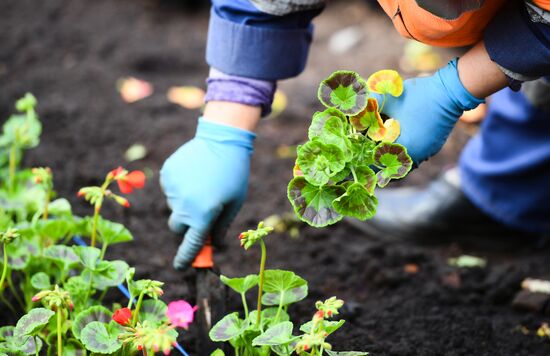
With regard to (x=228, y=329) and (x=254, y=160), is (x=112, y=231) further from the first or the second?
(x=254, y=160)

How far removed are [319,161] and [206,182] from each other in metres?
0.43

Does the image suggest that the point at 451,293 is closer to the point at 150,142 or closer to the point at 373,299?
the point at 373,299

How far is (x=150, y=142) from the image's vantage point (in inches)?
91.8

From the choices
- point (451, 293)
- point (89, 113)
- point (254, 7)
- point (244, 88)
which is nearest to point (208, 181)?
point (244, 88)

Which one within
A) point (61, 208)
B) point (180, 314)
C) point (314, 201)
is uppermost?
point (314, 201)

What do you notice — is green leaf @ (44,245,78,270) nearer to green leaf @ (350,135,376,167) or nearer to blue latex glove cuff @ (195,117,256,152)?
blue latex glove cuff @ (195,117,256,152)

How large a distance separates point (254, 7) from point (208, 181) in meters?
Result: 0.35

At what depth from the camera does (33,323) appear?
1.09m

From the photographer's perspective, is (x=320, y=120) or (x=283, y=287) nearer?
(x=320, y=120)

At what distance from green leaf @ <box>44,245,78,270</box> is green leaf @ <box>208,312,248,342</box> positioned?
328 mm

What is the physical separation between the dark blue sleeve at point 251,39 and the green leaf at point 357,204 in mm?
491

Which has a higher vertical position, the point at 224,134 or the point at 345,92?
the point at 345,92

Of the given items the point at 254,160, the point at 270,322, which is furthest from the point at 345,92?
the point at 254,160

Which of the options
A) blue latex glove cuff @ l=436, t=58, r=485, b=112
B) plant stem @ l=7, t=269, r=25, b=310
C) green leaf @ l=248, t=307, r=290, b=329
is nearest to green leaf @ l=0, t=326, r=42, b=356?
plant stem @ l=7, t=269, r=25, b=310
